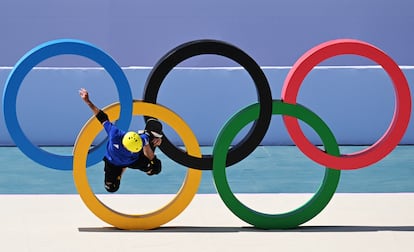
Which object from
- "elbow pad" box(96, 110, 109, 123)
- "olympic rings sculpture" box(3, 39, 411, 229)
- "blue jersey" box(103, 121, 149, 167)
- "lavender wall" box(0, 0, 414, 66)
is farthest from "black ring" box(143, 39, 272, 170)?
"lavender wall" box(0, 0, 414, 66)

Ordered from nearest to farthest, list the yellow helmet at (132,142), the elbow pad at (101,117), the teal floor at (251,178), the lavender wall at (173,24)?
the yellow helmet at (132,142)
the elbow pad at (101,117)
the teal floor at (251,178)
the lavender wall at (173,24)

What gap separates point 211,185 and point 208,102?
12.6ft

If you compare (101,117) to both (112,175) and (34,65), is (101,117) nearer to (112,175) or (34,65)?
(112,175)

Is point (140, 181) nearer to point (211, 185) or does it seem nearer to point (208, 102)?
point (211, 185)

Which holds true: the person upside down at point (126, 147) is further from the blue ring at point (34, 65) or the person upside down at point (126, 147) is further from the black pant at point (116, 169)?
the blue ring at point (34, 65)

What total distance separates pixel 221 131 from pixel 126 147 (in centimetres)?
102

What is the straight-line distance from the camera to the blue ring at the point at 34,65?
378 inches

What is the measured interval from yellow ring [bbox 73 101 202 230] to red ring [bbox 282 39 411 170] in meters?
1.04

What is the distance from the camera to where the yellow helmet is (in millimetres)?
9359

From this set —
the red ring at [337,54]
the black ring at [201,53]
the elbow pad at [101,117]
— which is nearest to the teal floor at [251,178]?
the red ring at [337,54]

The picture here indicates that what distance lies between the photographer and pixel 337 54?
9.87 metres

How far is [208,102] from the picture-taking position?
17.4 metres

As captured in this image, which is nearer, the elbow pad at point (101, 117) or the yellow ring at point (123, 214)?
the elbow pad at point (101, 117)
